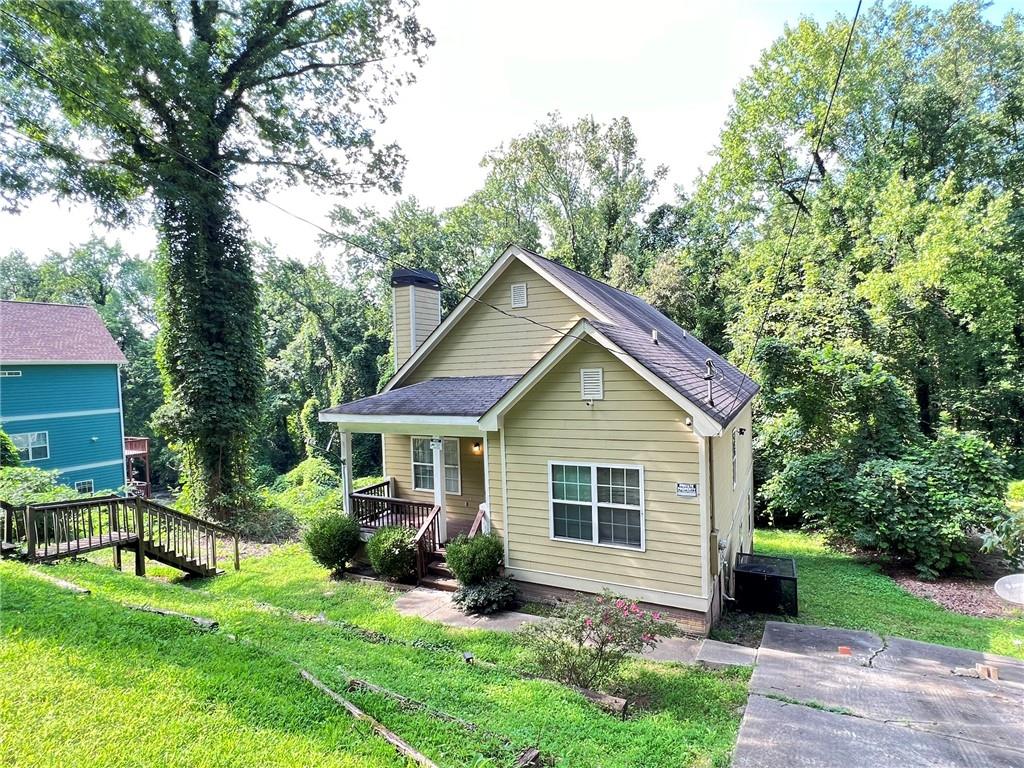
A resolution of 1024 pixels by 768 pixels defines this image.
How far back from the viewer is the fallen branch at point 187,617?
581cm

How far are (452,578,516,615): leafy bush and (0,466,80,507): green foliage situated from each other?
9.20m

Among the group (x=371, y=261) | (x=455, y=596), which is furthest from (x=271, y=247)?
(x=455, y=596)

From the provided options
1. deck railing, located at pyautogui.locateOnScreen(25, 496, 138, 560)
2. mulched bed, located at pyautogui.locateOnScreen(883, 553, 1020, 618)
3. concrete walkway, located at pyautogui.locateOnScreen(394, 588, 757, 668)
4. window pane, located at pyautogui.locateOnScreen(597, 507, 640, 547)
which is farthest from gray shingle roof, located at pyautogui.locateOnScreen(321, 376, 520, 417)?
mulched bed, located at pyautogui.locateOnScreen(883, 553, 1020, 618)

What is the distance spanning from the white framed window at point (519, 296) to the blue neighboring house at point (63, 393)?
19.3 meters

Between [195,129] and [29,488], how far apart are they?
33.6 feet

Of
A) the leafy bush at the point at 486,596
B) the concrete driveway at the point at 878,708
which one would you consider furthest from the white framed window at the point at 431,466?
the concrete driveway at the point at 878,708

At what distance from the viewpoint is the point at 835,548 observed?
1352 centimetres

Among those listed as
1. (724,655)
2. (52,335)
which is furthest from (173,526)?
(52,335)

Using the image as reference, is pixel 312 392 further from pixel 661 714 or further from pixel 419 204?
pixel 661 714

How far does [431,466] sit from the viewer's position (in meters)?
11.6

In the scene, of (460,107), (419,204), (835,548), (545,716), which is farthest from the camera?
(419,204)

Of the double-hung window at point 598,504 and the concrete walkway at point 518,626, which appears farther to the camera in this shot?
the double-hung window at point 598,504

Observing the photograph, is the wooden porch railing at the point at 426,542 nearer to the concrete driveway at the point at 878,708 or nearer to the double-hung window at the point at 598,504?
the double-hung window at the point at 598,504

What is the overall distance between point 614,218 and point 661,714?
29.0 m
